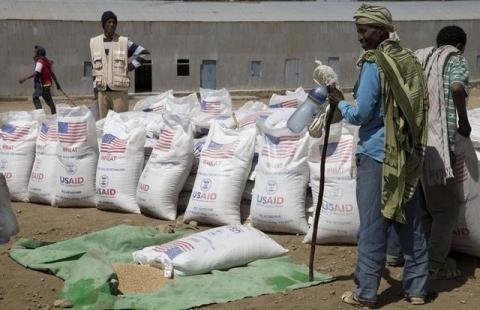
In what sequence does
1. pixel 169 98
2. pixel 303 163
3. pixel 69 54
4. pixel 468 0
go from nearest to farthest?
pixel 303 163, pixel 169 98, pixel 69 54, pixel 468 0

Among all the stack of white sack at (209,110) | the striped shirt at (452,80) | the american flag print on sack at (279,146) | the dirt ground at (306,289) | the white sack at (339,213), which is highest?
the striped shirt at (452,80)

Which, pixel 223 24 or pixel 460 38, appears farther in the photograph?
pixel 223 24

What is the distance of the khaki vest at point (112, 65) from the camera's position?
691 centimetres

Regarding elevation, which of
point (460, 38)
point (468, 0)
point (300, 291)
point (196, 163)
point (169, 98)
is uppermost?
point (468, 0)

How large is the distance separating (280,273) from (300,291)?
25 centimetres

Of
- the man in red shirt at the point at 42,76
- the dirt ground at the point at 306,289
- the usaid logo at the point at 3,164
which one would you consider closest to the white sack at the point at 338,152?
the dirt ground at the point at 306,289

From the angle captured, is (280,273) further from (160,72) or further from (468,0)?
(468,0)

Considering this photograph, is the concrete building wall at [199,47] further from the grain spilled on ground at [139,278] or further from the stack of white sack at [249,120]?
the grain spilled on ground at [139,278]

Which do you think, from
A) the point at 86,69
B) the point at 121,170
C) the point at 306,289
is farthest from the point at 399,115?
the point at 86,69

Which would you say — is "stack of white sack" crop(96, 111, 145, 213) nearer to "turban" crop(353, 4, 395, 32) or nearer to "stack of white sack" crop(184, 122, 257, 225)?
"stack of white sack" crop(184, 122, 257, 225)

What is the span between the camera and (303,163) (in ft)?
16.6

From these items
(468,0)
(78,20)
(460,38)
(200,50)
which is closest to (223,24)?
(200,50)

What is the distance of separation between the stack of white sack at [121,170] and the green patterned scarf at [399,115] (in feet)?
8.43

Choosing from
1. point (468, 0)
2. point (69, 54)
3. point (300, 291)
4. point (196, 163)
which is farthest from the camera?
point (468, 0)
